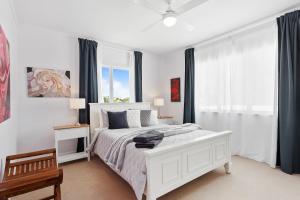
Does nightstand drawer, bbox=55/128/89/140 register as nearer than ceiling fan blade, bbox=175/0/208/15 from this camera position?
No

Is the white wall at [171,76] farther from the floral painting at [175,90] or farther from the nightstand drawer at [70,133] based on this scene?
the nightstand drawer at [70,133]

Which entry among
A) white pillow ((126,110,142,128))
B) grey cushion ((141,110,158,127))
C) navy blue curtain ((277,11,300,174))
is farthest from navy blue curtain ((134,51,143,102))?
navy blue curtain ((277,11,300,174))

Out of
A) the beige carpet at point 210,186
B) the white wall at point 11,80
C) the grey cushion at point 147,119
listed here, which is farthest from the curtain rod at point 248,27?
the white wall at point 11,80

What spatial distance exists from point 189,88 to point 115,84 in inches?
80.1

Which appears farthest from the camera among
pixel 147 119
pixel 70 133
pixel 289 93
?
pixel 147 119

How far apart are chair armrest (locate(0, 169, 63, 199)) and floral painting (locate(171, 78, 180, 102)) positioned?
154 inches

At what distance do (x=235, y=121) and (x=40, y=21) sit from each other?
4.46 meters

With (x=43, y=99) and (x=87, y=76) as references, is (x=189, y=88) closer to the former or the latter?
(x=87, y=76)

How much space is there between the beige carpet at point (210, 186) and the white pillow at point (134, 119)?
0.99 metres

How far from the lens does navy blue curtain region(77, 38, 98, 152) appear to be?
3631 mm

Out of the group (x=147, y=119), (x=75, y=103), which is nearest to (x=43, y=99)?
(x=75, y=103)

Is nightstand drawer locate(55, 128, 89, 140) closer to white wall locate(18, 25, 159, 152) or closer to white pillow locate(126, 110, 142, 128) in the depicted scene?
white wall locate(18, 25, 159, 152)

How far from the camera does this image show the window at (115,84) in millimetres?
4189

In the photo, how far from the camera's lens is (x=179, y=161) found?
1999 millimetres
